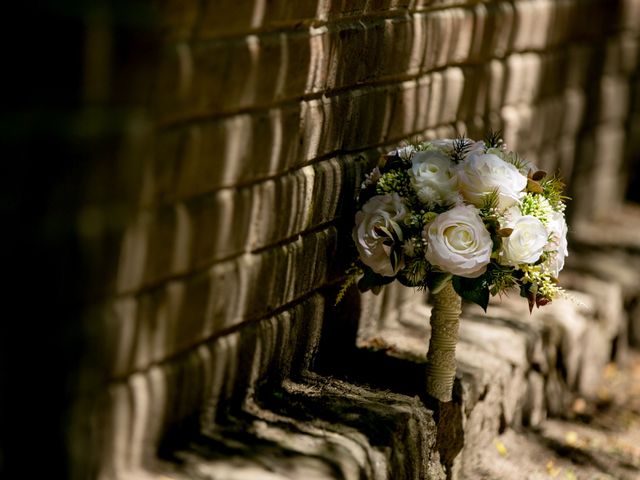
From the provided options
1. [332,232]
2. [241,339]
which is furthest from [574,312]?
[241,339]

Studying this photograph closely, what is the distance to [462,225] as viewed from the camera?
143 inches

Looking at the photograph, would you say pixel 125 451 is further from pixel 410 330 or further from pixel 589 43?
pixel 589 43

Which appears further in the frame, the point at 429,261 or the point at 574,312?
the point at 574,312

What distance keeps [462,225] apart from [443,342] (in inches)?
24.8

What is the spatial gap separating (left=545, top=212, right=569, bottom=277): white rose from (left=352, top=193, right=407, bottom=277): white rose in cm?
54

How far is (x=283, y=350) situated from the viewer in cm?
394

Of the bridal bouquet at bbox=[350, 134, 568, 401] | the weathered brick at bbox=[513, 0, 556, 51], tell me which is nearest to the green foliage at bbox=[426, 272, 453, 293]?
the bridal bouquet at bbox=[350, 134, 568, 401]

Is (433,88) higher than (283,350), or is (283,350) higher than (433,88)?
(433,88)

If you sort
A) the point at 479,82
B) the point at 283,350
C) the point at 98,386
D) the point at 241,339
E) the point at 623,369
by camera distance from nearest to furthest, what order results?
the point at 98,386
the point at 241,339
the point at 283,350
the point at 479,82
the point at 623,369

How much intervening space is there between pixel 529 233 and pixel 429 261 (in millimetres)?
356

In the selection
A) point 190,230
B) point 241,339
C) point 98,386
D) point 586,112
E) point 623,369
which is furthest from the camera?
point 586,112

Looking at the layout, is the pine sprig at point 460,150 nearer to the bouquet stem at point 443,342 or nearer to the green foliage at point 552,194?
the green foliage at point 552,194

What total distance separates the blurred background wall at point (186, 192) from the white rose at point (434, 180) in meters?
0.39

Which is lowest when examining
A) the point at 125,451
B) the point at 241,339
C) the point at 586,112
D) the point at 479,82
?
the point at 125,451
